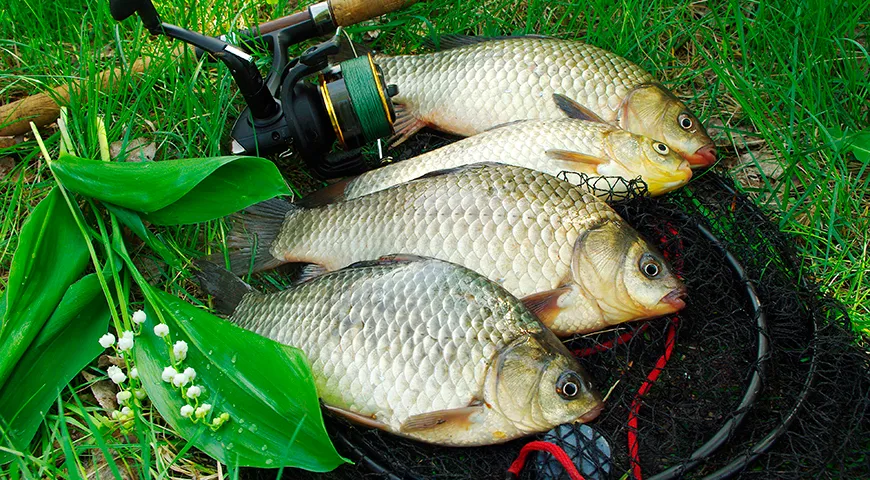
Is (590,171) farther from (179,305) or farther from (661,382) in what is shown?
(179,305)

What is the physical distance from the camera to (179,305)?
2184 millimetres

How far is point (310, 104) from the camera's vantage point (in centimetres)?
267

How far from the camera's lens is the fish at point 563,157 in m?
2.54

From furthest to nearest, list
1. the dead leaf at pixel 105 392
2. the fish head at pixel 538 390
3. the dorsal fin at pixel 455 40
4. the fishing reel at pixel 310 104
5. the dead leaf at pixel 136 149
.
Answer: the dorsal fin at pixel 455 40, the dead leaf at pixel 136 149, the fishing reel at pixel 310 104, the dead leaf at pixel 105 392, the fish head at pixel 538 390

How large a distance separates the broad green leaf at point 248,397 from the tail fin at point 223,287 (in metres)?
0.24

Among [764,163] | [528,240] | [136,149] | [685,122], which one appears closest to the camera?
[528,240]

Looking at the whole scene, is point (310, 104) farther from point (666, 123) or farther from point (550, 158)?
point (666, 123)

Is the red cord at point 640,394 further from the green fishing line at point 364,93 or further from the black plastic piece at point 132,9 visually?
the black plastic piece at point 132,9

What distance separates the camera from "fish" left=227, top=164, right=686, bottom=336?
221cm

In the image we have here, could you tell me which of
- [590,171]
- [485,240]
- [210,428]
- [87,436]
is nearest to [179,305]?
[210,428]

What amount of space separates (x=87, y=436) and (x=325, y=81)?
1352mm

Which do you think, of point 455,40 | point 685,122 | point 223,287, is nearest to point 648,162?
point 685,122

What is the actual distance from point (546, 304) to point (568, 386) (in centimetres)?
31

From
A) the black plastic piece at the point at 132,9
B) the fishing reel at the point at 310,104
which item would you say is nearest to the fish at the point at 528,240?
the fishing reel at the point at 310,104
